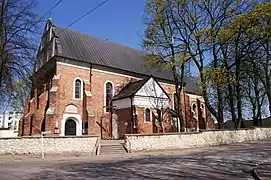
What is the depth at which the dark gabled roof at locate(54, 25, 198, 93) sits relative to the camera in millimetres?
30095

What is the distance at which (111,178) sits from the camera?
8750 millimetres

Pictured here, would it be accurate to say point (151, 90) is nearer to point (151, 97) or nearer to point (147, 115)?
point (151, 97)

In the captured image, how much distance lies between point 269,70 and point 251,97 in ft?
26.1

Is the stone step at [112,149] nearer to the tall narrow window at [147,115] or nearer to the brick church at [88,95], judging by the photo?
the brick church at [88,95]

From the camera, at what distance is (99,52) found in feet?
111

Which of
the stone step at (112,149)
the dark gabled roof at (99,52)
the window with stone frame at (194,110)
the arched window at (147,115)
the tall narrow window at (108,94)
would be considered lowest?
the stone step at (112,149)

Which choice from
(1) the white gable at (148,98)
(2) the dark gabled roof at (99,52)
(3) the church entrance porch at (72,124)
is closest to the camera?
(3) the church entrance porch at (72,124)

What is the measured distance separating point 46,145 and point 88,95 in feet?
35.6

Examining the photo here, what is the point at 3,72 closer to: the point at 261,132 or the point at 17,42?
the point at 17,42

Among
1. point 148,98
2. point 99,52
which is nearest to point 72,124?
point 148,98

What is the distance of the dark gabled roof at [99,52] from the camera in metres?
30.1

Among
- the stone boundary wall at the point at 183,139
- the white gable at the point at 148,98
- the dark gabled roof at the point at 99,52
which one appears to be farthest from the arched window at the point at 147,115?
the stone boundary wall at the point at 183,139

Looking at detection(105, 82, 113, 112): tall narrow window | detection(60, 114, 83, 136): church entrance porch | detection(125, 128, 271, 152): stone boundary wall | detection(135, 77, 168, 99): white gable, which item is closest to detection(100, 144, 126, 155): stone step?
detection(125, 128, 271, 152): stone boundary wall

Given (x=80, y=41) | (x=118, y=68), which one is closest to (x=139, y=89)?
(x=118, y=68)
